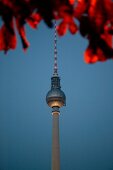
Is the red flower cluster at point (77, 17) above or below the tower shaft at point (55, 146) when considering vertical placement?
below

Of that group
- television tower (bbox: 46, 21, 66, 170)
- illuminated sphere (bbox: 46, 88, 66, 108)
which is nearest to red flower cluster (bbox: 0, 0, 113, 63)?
television tower (bbox: 46, 21, 66, 170)

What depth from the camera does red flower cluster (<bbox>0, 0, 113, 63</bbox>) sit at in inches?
120

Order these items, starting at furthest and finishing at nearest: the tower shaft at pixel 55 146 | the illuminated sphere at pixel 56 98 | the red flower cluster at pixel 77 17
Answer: the illuminated sphere at pixel 56 98 → the tower shaft at pixel 55 146 → the red flower cluster at pixel 77 17

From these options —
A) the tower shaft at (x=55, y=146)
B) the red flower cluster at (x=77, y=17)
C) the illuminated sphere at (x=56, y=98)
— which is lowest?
the red flower cluster at (x=77, y=17)

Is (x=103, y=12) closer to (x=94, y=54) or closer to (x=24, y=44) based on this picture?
(x=94, y=54)

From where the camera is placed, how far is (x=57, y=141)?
279 ft

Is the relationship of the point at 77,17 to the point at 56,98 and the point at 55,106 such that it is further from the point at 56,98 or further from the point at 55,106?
the point at 55,106

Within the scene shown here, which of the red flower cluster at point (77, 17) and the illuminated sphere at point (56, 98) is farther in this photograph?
the illuminated sphere at point (56, 98)

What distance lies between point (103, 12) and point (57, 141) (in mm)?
83314

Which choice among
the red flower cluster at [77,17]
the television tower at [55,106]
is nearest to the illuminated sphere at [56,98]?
the television tower at [55,106]

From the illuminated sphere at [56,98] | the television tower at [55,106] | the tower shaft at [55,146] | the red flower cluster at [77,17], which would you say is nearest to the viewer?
the red flower cluster at [77,17]

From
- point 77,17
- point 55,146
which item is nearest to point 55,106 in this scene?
point 55,146

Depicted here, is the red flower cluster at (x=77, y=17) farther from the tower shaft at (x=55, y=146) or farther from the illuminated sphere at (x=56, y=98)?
the illuminated sphere at (x=56, y=98)

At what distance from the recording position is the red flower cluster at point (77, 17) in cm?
306
